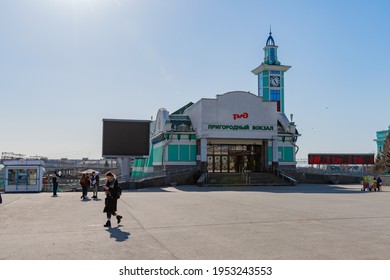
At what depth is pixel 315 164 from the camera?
4778 cm

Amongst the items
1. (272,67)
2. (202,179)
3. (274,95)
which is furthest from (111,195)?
(272,67)

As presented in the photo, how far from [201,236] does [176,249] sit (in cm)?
159

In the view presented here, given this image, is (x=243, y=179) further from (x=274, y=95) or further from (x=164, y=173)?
(x=274, y=95)

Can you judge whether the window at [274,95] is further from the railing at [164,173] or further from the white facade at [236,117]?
the railing at [164,173]

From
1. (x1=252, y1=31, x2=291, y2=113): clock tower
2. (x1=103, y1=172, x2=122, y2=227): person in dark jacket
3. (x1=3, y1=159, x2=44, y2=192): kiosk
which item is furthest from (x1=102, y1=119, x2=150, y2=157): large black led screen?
(x1=252, y1=31, x2=291, y2=113): clock tower

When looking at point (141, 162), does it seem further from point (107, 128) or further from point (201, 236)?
point (201, 236)

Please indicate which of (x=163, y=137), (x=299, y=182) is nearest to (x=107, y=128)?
(x=163, y=137)

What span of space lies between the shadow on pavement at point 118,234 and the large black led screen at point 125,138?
82.2ft

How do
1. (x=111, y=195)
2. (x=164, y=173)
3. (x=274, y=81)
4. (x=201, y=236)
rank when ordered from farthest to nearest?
(x=274, y=81)
(x=164, y=173)
(x=111, y=195)
(x=201, y=236)

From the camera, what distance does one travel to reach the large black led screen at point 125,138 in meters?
34.8

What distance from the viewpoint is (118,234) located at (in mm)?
9438

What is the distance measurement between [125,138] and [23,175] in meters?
9.85

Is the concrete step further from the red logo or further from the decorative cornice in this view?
the decorative cornice

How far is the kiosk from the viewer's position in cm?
2705
